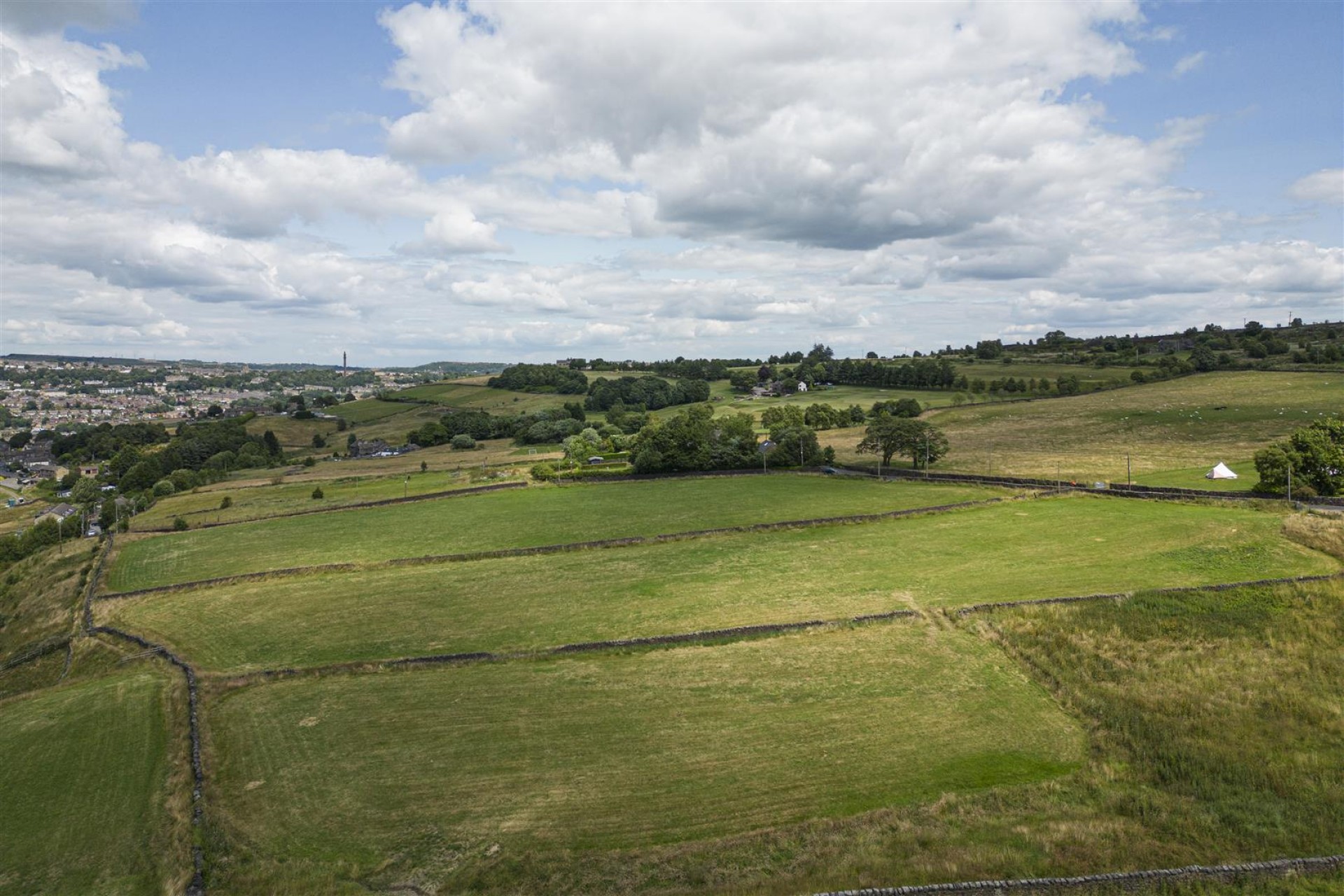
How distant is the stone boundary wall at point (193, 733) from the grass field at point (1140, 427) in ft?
190

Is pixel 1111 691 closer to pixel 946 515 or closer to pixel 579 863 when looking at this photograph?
pixel 579 863

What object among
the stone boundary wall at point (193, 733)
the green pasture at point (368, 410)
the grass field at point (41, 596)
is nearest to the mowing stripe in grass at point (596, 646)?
the stone boundary wall at point (193, 733)

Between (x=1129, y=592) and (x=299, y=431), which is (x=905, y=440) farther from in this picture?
(x=299, y=431)

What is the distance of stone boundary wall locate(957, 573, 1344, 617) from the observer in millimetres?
30172

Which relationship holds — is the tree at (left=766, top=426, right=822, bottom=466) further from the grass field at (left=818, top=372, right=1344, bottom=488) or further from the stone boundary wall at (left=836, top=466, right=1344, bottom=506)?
the stone boundary wall at (left=836, top=466, right=1344, bottom=506)

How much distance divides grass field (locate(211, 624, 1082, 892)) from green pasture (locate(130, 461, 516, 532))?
4093 centimetres

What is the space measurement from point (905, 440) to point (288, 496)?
60.8 metres

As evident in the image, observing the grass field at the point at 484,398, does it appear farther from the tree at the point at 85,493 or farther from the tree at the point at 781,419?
the tree at the point at 85,493

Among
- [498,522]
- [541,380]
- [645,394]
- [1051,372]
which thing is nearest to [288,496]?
[498,522]

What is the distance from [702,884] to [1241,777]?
14.6 metres

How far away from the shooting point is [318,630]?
32.3m

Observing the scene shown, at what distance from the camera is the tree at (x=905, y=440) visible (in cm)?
6366

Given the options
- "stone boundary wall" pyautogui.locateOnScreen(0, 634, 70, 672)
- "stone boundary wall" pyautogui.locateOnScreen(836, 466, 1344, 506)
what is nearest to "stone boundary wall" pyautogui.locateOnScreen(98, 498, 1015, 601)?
"stone boundary wall" pyautogui.locateOnScreen(0, 634, 70, 672)

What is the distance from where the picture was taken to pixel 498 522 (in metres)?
52.4
